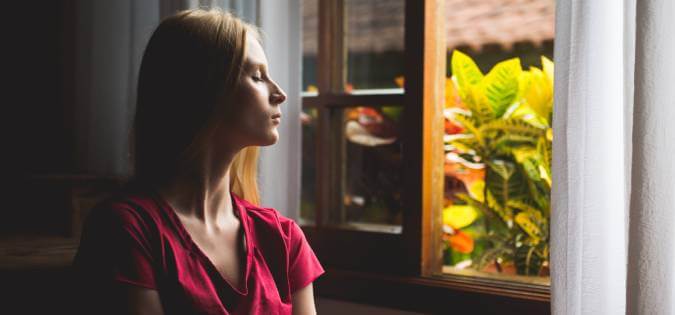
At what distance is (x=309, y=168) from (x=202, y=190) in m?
0.94

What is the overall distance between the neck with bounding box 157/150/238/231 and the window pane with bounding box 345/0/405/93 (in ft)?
2.64

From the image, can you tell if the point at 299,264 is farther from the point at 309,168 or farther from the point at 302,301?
the point at 309,168

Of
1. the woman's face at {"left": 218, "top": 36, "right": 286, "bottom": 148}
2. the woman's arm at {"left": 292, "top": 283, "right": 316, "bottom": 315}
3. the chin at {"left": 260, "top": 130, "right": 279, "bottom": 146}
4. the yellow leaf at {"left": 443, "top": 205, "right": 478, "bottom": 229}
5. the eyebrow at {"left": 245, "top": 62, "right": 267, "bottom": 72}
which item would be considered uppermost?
the eyebrow at {"left": 245, "top": 62, "right": 267, "bottom": 72}

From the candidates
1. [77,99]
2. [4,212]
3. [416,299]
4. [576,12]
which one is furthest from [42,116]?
[576,12]

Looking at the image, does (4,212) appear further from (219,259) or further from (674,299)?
(674,299)

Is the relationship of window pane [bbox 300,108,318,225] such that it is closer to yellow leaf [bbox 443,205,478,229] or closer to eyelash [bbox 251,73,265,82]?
yellow leaf [bbox 443,205,478,229]

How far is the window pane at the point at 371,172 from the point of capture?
2121 millimetres

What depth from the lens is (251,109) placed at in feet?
3.87

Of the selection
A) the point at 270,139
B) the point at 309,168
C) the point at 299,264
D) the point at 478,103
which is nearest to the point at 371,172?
the point at 309,168

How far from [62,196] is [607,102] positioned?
4.43 ft

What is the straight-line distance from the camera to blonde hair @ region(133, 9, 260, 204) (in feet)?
3.76

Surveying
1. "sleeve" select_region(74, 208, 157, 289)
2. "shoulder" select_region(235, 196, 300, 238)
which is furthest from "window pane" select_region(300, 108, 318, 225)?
→ "sleeve" select_region(74, 208, 157, 289)

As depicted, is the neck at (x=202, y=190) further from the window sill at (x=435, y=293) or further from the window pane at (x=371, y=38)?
the window pane at (x=371, y=38)

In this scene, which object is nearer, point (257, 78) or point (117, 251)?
point (117, 251)
